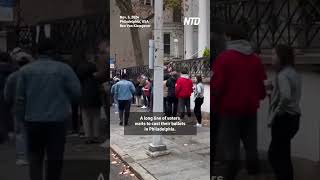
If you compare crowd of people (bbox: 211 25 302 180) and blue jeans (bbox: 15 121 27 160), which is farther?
blue jeans (bbox: 15 121 27 160)

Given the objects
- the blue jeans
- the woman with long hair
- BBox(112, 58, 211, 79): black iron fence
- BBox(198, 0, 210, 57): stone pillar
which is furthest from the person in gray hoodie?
the woman with long hair

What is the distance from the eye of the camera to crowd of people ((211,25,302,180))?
7.57 ft

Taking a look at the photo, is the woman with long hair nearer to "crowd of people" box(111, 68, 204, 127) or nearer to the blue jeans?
"crowd of people" box(111, 68, 204, 127)

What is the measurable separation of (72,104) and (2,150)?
0.43 meters

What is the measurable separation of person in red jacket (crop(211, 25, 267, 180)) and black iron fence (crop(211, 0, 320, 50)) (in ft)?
0.17

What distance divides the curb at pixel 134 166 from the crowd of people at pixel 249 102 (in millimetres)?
4085

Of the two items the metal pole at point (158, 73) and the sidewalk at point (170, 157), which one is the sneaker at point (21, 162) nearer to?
the sidewalk at point (170, 157)

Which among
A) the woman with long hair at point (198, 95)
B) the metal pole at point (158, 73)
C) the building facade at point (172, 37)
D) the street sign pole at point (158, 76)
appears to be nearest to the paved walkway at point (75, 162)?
the building facade at point (172, 37)

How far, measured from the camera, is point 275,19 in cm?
227

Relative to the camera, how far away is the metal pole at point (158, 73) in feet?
20.7

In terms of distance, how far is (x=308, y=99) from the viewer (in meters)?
2.37

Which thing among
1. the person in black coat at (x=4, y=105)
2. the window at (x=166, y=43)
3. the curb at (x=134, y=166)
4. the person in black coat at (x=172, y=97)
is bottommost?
the curb at (x=134, y=166)

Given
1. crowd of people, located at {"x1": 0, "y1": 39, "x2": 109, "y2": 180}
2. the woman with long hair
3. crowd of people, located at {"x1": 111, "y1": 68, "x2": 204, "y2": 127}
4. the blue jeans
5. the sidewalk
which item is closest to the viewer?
crowd of people, located at {"x1": 0, "y1": 39, "x2": 109, "y2": 180}

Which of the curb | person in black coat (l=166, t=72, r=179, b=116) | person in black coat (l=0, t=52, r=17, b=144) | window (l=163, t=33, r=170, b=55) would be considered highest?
window (l=163, t=33, r=170, b=55)
